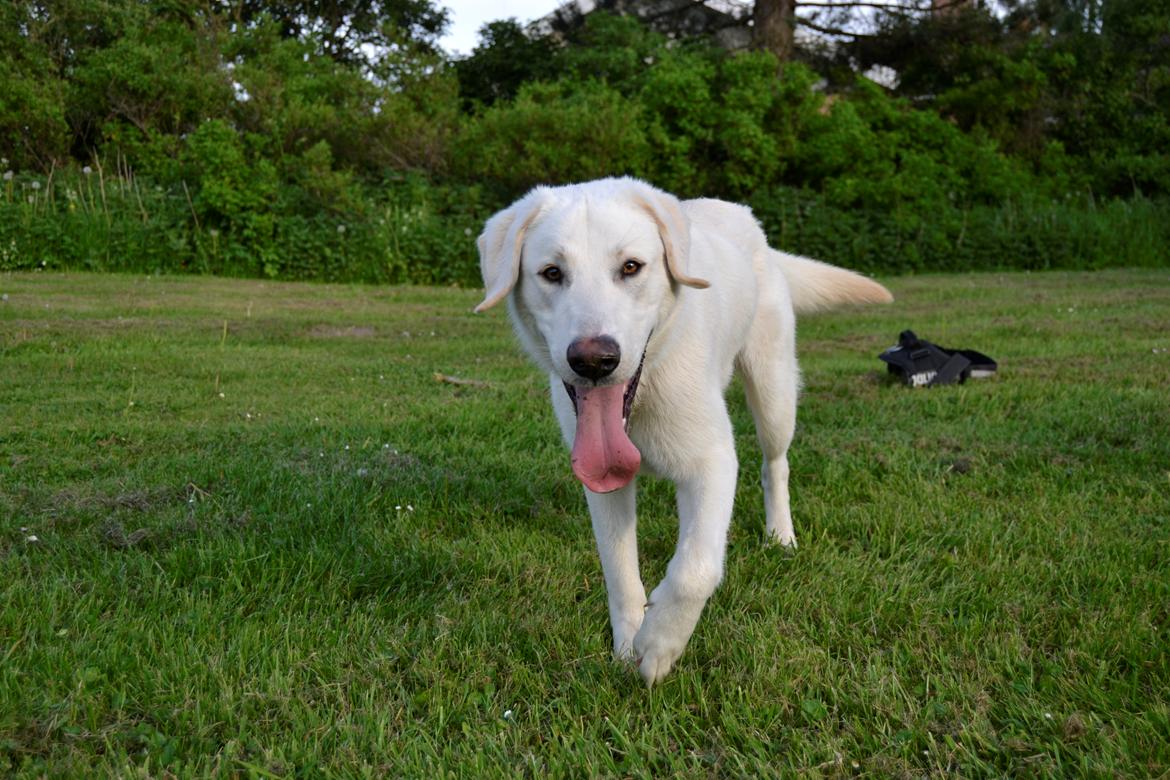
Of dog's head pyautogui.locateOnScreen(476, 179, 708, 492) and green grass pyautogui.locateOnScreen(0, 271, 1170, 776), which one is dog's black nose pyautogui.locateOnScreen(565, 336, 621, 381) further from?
green grass pyautogui.locateOnScreen(0, 271, 1170, 776)

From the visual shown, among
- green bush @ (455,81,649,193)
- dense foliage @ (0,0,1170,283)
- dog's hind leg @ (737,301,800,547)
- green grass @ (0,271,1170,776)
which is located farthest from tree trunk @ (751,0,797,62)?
dog's hind leg @ (737,301,800,547)

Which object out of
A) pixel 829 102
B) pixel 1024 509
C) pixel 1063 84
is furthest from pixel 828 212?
pixel 1024 509

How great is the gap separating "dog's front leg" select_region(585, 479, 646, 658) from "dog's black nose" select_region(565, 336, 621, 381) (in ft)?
1.54

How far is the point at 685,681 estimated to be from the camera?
7.77 ft

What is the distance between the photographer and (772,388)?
3797mm

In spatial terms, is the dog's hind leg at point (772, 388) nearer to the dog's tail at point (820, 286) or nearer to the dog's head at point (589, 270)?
the dog's tail at point (820, 286)

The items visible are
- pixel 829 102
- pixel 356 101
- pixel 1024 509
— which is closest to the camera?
pixel 1024 509

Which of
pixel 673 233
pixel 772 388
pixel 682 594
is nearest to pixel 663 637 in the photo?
pixel 682 594

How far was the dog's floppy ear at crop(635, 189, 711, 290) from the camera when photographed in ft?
8.99

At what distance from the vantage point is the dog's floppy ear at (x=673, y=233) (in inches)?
108

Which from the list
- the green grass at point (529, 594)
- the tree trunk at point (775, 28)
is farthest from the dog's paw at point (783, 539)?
the tree trunk at point (775, 28)

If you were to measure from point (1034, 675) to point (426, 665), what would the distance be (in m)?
1.45

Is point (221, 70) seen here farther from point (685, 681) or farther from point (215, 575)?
point (685, 681)

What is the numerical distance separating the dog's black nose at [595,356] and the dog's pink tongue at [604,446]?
110 mm
